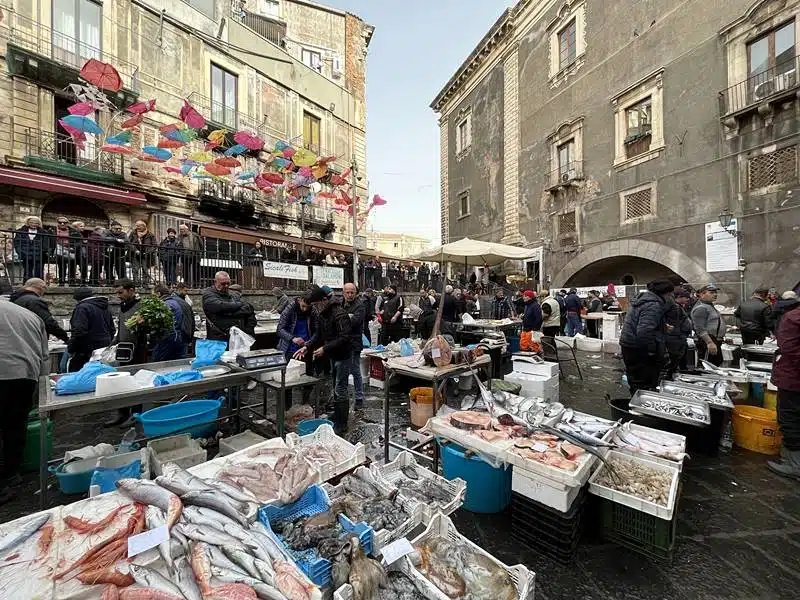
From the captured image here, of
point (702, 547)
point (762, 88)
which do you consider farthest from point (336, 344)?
point (762, 88)

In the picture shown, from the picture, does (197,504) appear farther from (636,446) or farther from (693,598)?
(636,446)

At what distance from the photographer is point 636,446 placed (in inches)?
124

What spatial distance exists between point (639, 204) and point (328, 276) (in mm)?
13368

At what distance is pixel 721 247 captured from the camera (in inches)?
494

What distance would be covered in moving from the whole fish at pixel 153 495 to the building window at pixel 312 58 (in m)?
24.8

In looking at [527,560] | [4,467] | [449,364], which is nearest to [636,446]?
[527,560]

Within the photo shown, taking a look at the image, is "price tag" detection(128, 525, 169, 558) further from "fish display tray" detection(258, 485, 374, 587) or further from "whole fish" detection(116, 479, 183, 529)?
"fish display tray" detection(258, 485, 374, 587)

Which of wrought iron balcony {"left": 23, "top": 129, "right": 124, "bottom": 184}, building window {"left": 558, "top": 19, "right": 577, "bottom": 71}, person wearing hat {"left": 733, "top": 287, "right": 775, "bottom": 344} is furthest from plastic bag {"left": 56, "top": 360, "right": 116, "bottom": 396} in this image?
building window {"left": 558, "top": 19, "right": 577, "bottom": 71}

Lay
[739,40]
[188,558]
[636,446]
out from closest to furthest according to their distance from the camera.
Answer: [188,558]
[636,446]
[739,40]

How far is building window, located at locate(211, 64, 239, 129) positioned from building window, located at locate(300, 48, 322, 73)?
5802mm

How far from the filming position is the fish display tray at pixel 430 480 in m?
2.37

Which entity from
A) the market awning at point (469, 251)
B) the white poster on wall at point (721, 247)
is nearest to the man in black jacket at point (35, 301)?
the market awning at point (469, 251)

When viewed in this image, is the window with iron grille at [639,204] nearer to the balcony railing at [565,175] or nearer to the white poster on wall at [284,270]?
the balcony railing at [565,175]

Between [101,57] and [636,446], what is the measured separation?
1957 cm
